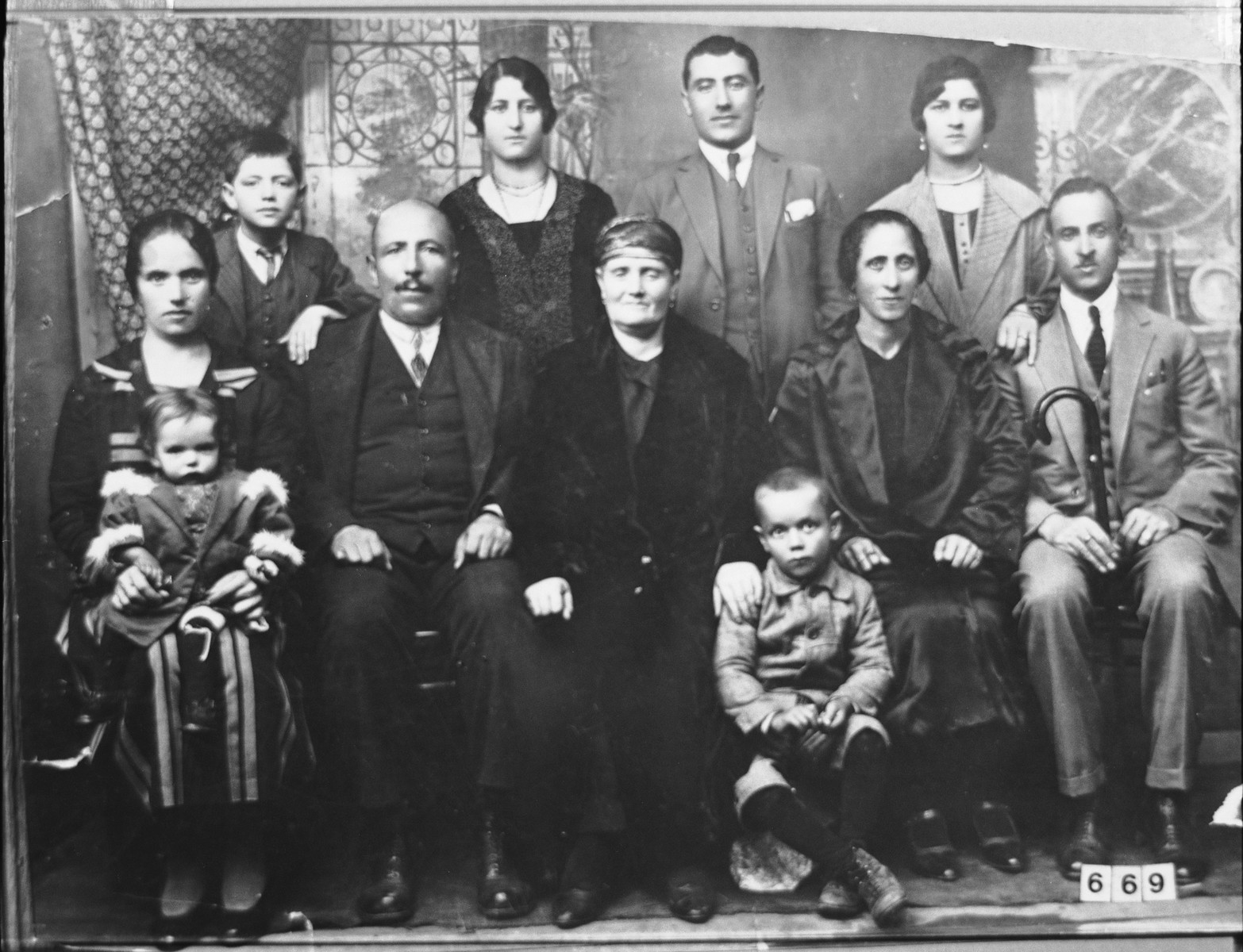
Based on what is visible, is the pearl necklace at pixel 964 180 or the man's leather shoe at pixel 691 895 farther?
the pearl necklace at pixel 964 180

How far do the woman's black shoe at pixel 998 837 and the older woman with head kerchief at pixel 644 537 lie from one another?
0.81 metres

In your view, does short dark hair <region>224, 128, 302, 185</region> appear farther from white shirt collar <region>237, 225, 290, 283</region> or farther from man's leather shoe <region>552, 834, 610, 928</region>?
man's leather shoe <region>552, 834, 610, 928</region>

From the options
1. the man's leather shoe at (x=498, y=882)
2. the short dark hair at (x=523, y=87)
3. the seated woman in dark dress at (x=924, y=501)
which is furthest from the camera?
the short dark hair at (x=523, y=87)

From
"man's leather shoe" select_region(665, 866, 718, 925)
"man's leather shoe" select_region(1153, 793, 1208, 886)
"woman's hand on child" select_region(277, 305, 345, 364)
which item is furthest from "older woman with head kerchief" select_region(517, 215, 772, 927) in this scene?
"man's leather shoe" select_region(1153, 793, 1208, 886)

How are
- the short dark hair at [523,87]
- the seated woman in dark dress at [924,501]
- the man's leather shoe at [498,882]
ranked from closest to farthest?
the man's leather shoe at [498,882] → the seated woman in dark dress at [924,501] → the short dark hair at [523,87]

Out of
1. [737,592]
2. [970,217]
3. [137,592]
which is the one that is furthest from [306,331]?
[970,217]

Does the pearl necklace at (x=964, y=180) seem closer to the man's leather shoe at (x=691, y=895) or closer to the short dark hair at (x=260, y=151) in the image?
the short dark hair at (x=260, y=151)

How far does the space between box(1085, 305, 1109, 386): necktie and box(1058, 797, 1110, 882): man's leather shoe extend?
1286 millimetres

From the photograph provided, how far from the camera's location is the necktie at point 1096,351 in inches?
172

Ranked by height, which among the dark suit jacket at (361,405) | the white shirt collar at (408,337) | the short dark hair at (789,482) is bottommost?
the short dark hair at (789,482)

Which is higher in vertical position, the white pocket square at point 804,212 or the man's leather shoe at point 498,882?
the white pocket square at point 804,212

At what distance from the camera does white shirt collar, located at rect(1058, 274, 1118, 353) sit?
4375mm

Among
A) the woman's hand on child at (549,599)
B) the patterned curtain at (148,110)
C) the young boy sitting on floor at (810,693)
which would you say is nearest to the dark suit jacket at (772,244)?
the young boy sitting on floor at (810,693)

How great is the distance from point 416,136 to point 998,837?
8.91 ft
